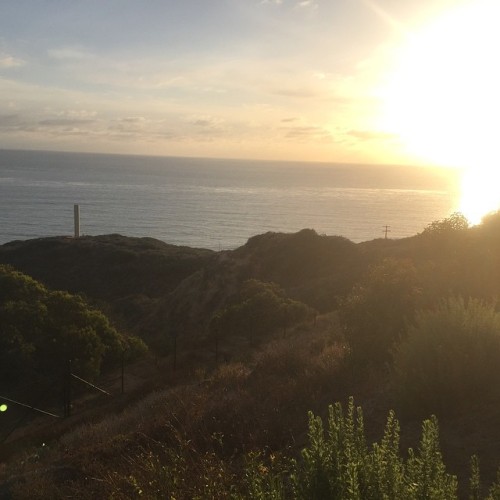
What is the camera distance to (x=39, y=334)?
20469mm

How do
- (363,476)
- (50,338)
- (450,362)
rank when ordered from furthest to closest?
(50,338)
(450,362)
(363,476)

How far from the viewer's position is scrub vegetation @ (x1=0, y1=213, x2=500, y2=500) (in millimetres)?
4781

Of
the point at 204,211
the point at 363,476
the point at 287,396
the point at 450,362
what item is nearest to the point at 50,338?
the point at 287,396

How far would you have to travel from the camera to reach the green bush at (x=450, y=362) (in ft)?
28.9

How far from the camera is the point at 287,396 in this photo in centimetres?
1019

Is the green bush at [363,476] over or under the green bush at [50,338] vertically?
over

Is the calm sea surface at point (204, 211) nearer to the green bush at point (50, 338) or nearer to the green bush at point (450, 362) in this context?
the green bush at point (50, 338)

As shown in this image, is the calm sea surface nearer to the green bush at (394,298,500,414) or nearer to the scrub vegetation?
the scrub vegetation

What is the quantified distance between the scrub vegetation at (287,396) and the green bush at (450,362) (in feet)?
0.07

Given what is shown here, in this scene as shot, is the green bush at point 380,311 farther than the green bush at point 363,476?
Yes

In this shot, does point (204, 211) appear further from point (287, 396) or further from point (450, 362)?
point (450, 362)

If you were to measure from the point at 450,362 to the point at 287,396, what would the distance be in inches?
112

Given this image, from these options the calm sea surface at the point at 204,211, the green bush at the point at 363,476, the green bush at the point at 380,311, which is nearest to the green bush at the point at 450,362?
the green bush at the point at 380,311

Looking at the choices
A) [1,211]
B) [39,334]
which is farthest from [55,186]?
[39,334]
